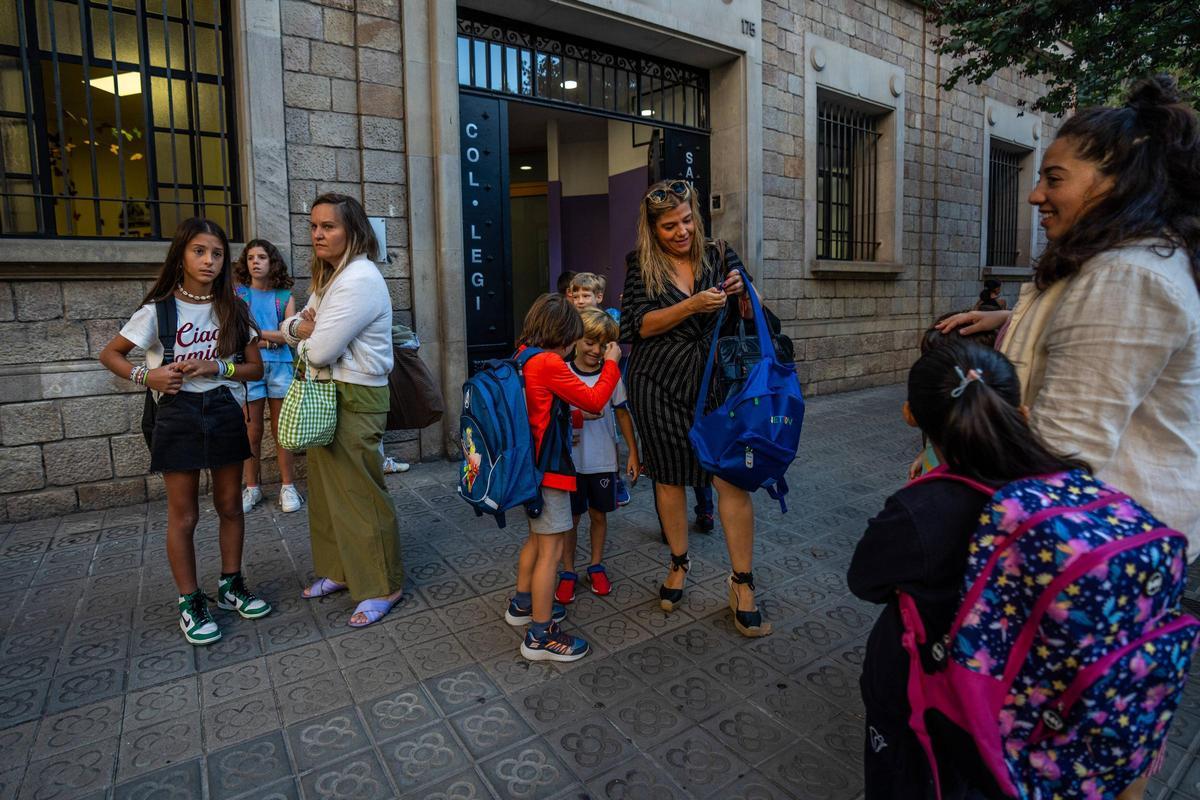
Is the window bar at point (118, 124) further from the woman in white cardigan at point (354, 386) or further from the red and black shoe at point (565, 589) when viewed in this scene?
the red and black shoe at point (565, 589)

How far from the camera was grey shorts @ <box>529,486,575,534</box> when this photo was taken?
2875 mm

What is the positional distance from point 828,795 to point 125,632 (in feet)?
9.89

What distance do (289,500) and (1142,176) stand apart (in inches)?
193

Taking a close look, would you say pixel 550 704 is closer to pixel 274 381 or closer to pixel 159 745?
pixel 159 745

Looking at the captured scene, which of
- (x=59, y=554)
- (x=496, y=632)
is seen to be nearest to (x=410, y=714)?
(x=496, y=632)

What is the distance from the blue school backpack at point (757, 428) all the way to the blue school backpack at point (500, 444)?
2.32 ft

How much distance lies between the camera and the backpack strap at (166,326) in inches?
117

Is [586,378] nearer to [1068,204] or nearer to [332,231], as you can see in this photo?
[332,231]

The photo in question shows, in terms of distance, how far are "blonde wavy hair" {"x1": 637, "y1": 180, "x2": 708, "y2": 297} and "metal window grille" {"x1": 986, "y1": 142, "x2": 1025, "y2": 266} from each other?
38.8 feet

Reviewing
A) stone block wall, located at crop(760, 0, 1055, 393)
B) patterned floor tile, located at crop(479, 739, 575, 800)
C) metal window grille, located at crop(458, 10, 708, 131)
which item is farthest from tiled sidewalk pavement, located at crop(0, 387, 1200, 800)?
stone block wall, located at crop(760, 0, 1055, 393)

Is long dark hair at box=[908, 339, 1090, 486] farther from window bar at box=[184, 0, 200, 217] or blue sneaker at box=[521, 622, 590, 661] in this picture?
window bar at box=[184, 0, 200, 217]

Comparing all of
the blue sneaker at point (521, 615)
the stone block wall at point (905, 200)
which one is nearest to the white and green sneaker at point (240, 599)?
the blue sneaker at point (521, 615)

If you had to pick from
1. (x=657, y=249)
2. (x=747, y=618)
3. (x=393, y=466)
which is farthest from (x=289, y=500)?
(x=747, y=618)

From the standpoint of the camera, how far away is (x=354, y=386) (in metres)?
3.17
